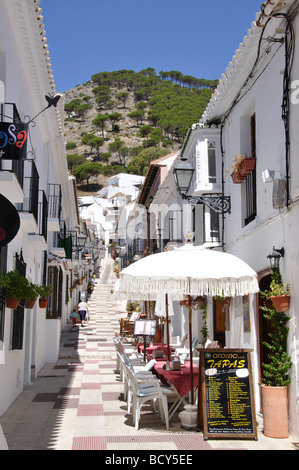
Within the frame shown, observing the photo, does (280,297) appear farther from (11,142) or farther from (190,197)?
(11,142)

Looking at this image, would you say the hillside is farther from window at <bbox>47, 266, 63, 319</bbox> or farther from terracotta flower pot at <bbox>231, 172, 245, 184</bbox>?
terracotta flower pot at <bbox>231, 172, 245, 184</bbox>

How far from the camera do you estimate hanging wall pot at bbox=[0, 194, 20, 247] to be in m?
5.93

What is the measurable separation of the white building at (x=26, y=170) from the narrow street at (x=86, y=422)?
1.56 ft

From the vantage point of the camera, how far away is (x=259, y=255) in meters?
9.23

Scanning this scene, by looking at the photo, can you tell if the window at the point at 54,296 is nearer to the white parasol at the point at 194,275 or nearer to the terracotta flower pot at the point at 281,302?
the white parasol at the point at 194,275

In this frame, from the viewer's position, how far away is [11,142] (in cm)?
647

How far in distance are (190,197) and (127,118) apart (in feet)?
429

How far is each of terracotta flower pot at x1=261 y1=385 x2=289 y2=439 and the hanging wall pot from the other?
415cm

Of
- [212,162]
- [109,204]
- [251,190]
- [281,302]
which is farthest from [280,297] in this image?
[109,204]

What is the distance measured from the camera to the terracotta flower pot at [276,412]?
7.39m

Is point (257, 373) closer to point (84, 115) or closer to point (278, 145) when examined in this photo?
point (278, 145)

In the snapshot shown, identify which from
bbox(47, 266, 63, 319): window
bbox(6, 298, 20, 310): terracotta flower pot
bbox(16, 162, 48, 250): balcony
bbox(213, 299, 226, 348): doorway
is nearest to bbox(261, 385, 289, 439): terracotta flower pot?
bbox(6, 298, 20, 310): terracotta flower pot

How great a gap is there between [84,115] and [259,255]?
140m
